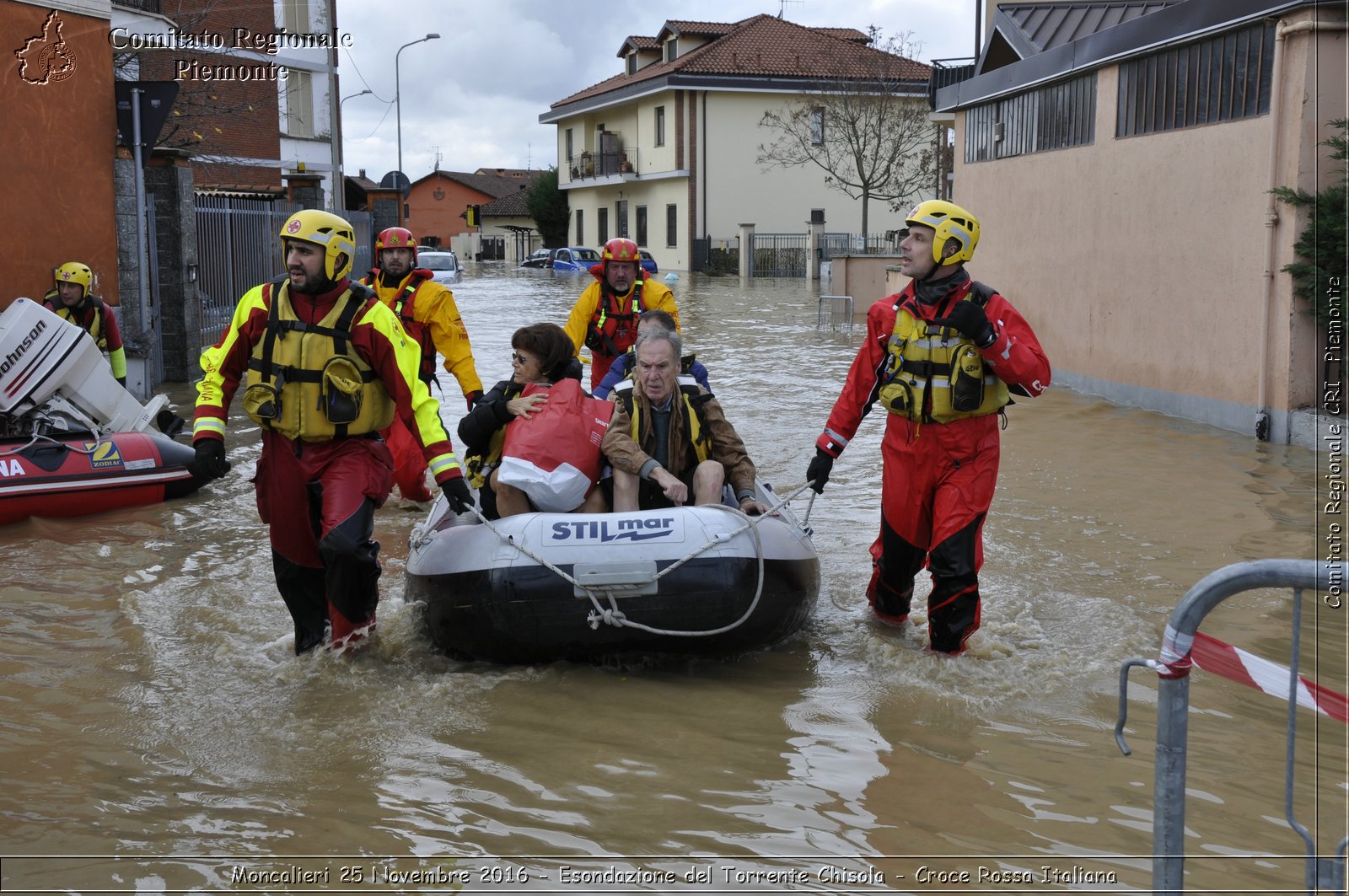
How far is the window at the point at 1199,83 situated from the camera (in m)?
11.2

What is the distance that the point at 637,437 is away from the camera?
19.5ft

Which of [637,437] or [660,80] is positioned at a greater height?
[660,80]

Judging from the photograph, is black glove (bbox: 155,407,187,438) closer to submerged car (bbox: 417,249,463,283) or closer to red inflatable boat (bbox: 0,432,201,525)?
red inflatable boat (bbox: 0,432,201,525)

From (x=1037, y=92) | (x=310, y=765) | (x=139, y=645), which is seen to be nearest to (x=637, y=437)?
(x=310, y=765)

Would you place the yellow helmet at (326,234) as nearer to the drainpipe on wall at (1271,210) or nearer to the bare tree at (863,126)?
the drainpipe on wall at (1271,210)

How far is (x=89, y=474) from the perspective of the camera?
8.92 meters

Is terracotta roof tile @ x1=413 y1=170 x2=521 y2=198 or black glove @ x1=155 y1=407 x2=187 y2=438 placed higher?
terracotta roof tile @ x1=413 y1=170 x2=521 y2=198

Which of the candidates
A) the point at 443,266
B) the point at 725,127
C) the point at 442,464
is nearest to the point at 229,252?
the point at 442,464

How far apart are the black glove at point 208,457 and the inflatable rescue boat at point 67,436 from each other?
3332 mm

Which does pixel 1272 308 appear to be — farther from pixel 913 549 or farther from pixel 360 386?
pixel 360 386

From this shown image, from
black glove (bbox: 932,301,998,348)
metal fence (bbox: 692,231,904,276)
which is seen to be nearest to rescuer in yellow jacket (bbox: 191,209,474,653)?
black glove (bbox: 932,301,998,348)

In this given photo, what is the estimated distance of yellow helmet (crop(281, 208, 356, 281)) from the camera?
5.32m

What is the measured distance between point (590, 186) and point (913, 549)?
5217cm

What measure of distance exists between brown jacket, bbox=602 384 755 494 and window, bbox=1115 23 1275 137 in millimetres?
7378
